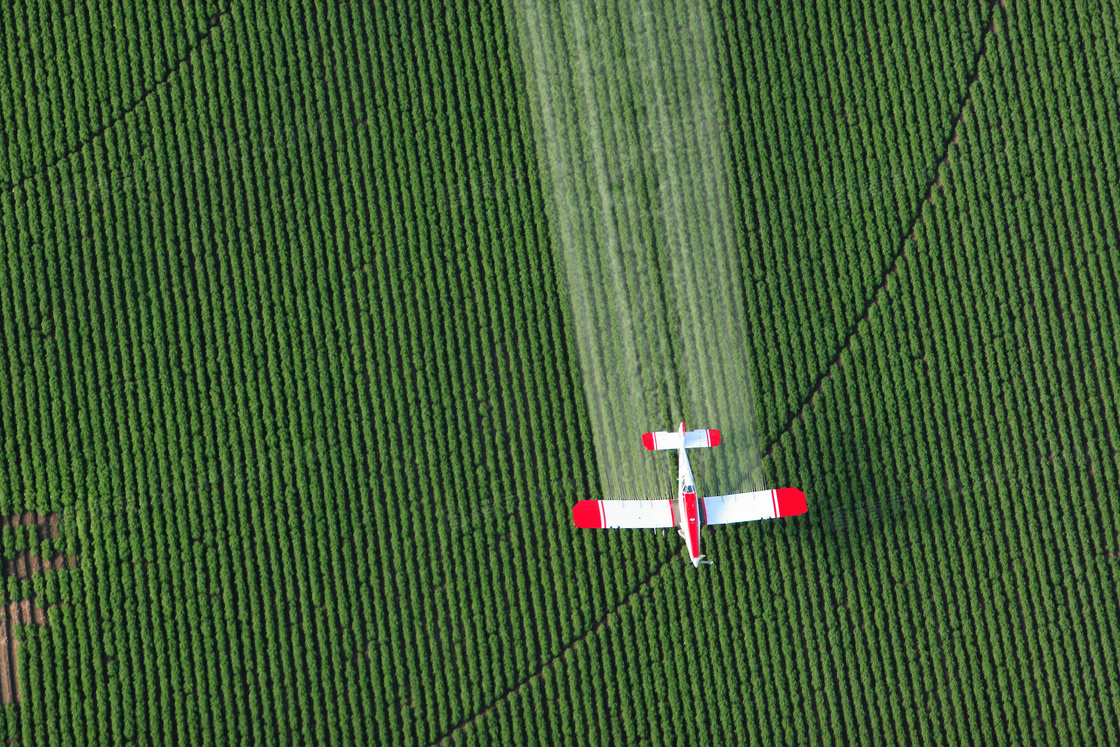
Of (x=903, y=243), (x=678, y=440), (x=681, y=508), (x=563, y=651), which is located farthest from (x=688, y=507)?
(x=903, y=243)

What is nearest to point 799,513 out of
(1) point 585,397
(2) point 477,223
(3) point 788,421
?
(3) point 788,421

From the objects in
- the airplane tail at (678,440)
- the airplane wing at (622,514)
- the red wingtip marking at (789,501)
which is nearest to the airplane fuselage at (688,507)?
the airplane tail at (678,440)

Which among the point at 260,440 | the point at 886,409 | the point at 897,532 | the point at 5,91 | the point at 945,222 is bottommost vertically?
the point at 897,532

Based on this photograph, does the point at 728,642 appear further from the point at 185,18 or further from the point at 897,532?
the point at 185,18

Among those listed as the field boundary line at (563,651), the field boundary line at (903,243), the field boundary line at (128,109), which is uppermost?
the field boundary line at (128,109)

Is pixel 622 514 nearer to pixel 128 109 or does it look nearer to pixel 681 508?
pixel 681 508

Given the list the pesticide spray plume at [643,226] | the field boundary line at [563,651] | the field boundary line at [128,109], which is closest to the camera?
the field boundary line at [563,651]

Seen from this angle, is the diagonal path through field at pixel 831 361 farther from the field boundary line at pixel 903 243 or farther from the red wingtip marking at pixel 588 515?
the red wingtip marking at pixel 588 515

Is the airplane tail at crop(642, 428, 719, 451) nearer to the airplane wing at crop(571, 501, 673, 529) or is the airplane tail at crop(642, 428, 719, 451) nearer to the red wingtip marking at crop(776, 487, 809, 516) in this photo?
the airplane wing at crop(571, 501, 673, 529)
